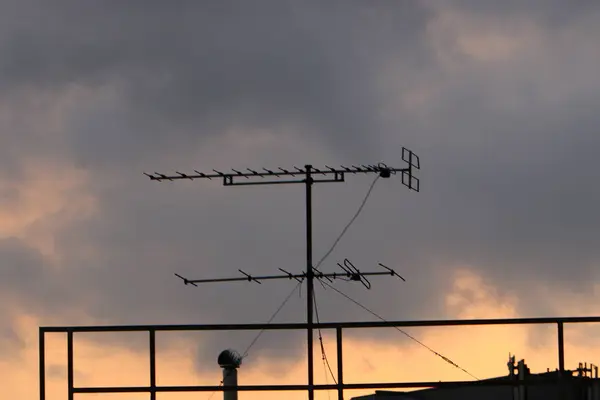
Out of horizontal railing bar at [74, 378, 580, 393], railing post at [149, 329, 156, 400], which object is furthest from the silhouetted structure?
railing post at [149, 329, 156, 400]

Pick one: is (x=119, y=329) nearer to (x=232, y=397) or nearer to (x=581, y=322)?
(x=581, y=322)

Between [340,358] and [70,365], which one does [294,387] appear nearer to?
[340,358]

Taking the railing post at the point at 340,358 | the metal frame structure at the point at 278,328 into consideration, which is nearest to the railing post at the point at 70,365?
the metal frame structure at the point at 278,328

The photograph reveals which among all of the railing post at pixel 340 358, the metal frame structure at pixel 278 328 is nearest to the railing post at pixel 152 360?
the metal frame structure at pixel 278 328

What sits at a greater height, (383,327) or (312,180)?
(312,180)

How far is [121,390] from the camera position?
2552 cm

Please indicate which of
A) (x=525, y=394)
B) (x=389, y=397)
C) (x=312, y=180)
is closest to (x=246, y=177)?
(x=312, y=180)

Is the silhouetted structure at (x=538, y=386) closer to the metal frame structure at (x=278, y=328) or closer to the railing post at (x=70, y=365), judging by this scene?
the metal frame structure at (x=278, y=328)

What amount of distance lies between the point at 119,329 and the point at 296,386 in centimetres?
257

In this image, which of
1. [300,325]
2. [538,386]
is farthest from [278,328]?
[538,386]

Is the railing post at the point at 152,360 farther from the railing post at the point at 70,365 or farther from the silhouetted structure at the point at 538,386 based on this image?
the silhouetted structure at the point at 538,386

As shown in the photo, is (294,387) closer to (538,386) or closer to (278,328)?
(278,328)

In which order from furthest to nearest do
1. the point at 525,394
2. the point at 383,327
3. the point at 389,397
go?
the point at 389,397
the point at 525,394
the point at 383,327

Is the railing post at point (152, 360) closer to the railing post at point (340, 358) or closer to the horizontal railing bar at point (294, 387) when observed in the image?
the horizontal railing bar at point (294, 387)
